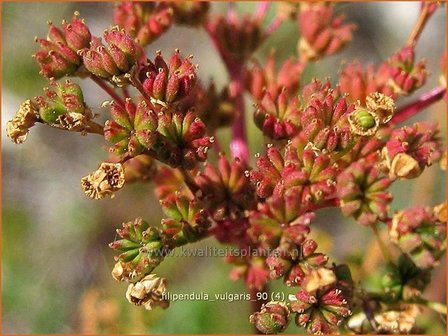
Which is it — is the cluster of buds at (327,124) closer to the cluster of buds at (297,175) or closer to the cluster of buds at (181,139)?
the cluster of buds at (297,175)

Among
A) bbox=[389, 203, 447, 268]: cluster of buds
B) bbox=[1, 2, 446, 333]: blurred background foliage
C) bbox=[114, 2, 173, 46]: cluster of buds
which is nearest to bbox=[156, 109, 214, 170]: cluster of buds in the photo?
bbox=[114, 2, 173, 46]: cluster of buds

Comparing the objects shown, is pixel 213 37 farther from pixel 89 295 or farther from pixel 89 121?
pixel 89 295

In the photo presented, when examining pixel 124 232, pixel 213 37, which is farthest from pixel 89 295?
pixel 124 232

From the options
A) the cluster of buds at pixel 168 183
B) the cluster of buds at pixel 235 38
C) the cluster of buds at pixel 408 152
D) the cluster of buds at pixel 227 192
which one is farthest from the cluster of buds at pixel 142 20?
the cluster of buds at pixel 408 152

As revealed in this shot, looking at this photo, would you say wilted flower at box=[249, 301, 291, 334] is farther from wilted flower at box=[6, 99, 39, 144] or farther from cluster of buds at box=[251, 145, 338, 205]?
wilted flower at box=[6, 99, 39, 144]

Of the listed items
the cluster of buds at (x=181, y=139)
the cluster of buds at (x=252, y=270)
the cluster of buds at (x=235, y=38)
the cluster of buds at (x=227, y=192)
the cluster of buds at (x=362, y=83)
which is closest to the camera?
the cluster of buds at (x=181, y=139)
